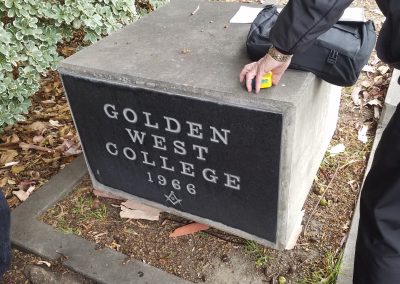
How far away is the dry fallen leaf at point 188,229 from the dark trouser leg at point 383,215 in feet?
3.24

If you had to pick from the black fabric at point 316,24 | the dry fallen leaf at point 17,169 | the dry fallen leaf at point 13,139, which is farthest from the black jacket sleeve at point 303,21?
the dry fallen leaf at point 13,139

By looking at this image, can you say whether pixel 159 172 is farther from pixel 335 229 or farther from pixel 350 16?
pixel 350 16

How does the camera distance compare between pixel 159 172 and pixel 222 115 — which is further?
pixel 159 172

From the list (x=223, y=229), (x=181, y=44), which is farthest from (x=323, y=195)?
(x=181, y=44)

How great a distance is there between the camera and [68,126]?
12.0 ft

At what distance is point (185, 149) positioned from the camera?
2.17m

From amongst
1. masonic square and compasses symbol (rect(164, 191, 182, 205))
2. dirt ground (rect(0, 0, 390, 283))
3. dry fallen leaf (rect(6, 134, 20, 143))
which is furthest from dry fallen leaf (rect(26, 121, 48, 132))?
masonic square and compasses symbol (rect(164, 191, 182, 205))

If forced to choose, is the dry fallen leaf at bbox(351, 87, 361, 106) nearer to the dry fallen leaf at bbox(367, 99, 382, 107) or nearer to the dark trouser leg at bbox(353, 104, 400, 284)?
the dry fallen leaf at bbox(367, 99, 382, 107)

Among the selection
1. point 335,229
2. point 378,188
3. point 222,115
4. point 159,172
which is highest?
point 222,115

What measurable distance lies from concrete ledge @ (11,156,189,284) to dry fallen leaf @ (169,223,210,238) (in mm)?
302

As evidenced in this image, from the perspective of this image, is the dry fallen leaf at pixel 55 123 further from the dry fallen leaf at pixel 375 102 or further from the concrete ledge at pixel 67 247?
the dry fallen leaf at pixel 375 102

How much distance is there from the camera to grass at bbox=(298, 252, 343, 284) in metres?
2.18

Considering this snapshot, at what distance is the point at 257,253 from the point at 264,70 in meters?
1.12

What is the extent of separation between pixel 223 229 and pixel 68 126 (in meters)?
1.93
